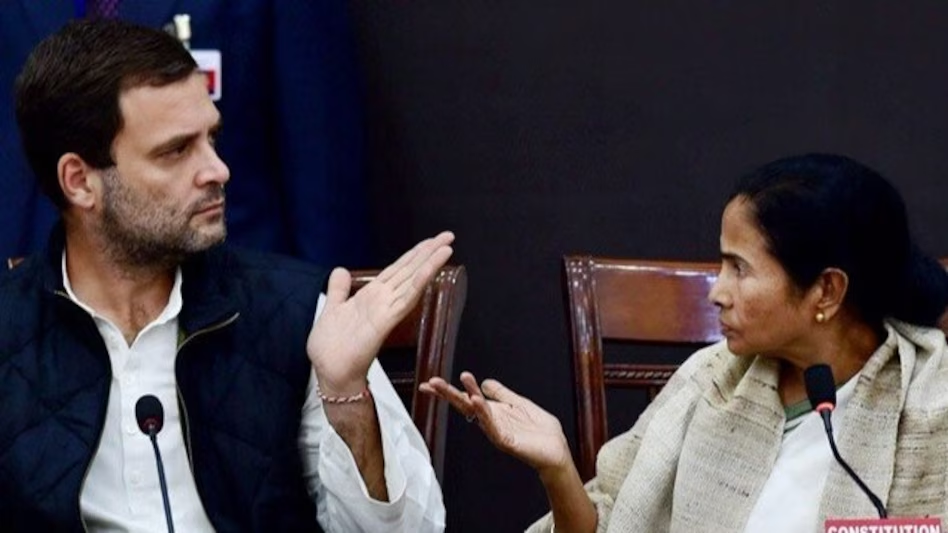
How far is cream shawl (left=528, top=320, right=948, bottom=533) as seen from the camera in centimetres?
245

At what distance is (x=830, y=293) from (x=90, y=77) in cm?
92

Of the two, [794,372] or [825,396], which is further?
[794,372]

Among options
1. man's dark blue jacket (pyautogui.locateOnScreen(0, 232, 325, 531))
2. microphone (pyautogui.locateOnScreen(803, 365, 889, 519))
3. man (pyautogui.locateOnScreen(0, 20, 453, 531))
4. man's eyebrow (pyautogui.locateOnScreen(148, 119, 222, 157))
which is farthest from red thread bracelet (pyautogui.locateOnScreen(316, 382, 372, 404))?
microphone (pyautogui.locateOnScreen(803, 365, 889, 519))

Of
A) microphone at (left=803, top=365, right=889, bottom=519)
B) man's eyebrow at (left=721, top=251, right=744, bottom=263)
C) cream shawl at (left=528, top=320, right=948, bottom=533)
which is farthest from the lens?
man's eyebrow at (left=721, top=251, right=744, bottom=263)

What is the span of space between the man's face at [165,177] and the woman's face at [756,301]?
2.01ft

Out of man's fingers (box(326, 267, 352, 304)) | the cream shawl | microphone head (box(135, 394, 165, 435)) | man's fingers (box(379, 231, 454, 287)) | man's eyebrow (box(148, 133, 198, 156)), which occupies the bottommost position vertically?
the cream shawl

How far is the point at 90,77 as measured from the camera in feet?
8.43

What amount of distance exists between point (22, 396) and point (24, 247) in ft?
2.09

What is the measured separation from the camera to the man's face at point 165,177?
257cm

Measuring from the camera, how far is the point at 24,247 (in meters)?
3.15

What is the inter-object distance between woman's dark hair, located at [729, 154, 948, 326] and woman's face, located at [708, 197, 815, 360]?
1 centimetres

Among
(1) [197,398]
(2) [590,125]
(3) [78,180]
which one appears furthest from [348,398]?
(2) [590,125]

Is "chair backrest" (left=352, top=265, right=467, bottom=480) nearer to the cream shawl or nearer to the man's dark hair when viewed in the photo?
the cream shawl

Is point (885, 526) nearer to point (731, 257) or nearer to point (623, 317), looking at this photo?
point (731, 257)
